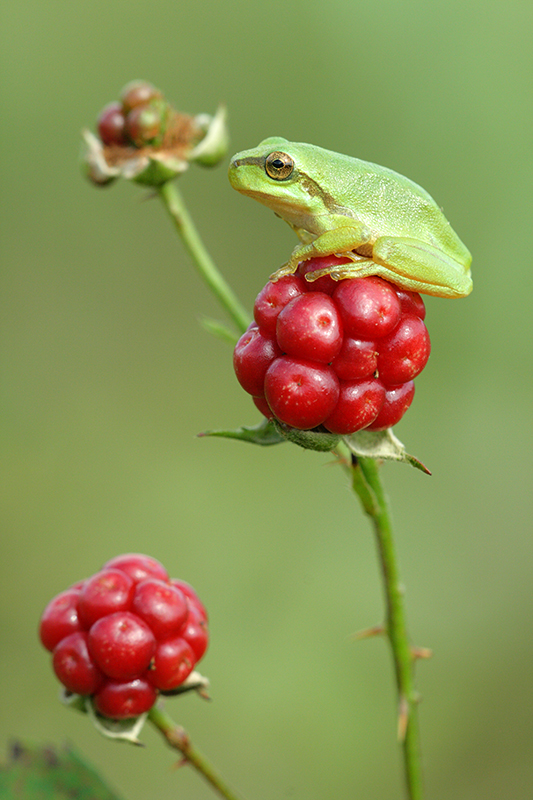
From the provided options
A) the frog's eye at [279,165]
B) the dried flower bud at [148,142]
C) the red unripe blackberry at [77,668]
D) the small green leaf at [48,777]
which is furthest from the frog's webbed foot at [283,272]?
the small green leaf at [48,777]

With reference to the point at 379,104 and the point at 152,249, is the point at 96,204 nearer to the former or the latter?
the point at 152,249

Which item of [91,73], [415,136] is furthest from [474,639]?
[91,73]

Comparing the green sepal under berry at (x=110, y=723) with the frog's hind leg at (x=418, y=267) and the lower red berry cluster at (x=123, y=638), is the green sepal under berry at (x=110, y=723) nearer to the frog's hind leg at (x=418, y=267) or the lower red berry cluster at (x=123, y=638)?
the lower red berry cluster at (x=123, y=638)

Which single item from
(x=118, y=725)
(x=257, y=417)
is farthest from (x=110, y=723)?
(x=257, y=417)

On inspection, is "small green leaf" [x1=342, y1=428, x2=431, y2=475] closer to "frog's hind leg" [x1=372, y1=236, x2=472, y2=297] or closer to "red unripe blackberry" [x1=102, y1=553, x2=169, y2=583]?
"frog's hind leg" [x1=372, y1=236, x2=472, y2=297]

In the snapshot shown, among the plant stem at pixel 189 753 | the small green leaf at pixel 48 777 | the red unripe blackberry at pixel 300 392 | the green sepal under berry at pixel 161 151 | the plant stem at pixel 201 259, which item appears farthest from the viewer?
the green sepal under berry at pixel 161 151

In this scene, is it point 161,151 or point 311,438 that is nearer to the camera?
point 311,438

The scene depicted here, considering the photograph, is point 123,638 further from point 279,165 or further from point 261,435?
point 279,165

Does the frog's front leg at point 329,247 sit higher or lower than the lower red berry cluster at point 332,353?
higher
